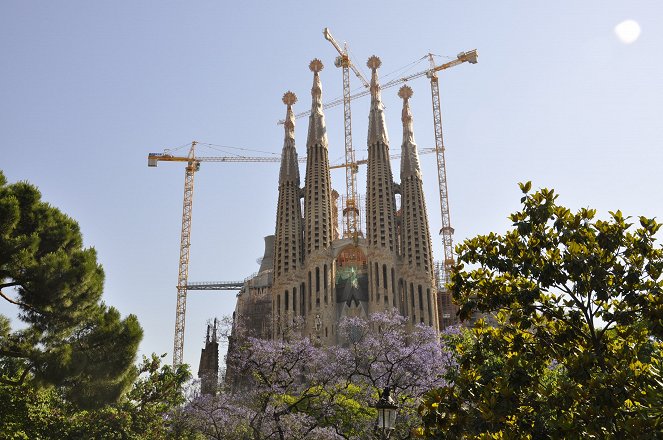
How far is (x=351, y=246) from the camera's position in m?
62.6

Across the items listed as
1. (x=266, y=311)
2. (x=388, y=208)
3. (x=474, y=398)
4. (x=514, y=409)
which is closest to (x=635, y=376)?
Answer: (x=514, y=409)

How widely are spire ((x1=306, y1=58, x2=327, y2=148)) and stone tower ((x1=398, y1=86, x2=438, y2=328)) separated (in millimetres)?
8315

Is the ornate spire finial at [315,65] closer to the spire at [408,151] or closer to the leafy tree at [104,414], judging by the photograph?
the spire at [408,151]

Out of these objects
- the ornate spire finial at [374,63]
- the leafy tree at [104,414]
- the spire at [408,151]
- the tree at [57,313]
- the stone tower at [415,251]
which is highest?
the ornate spire finial at [374,63]

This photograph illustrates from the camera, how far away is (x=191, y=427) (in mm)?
27547

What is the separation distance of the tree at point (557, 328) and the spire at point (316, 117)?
53734 mm

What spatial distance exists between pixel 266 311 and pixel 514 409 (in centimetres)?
6283

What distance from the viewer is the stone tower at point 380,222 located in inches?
2237

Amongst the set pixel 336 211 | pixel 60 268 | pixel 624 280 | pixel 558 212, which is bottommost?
pixel 624 280

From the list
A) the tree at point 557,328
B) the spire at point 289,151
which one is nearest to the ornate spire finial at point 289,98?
the spire at point 289,151

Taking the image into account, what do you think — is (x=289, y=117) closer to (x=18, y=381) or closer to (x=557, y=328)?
(x=18, y=381)

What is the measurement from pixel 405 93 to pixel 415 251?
18.4 metres

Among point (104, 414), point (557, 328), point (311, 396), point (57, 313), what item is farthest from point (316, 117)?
point (557, 328)

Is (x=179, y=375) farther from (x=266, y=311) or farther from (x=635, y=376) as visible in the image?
(x=266, y=311)
